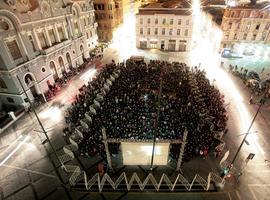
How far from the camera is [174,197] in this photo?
16.7 metres

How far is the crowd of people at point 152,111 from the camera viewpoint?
20344 mm

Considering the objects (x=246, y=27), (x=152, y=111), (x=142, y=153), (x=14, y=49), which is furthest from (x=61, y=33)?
(x=246, y=27)

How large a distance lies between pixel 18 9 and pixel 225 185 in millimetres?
33472

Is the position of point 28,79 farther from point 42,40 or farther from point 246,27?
point 246,27

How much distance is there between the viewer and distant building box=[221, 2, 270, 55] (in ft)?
134

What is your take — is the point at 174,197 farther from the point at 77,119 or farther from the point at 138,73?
the point at 138,73

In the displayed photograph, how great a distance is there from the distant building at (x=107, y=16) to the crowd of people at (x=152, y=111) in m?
24.6

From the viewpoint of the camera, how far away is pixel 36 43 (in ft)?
98.2

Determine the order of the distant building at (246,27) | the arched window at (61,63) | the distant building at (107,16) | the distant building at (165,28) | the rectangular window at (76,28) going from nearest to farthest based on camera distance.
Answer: the arched window at (61,63) → the rectangular window at (76,28) → the distant building at (246,27) → the distant building at (165,28) → the distant building at (107,16)

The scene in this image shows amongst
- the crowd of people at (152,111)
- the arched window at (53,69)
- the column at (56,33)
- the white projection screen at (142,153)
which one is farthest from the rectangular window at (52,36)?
the white projection screen at (142,153)

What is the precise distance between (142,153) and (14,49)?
23.1 metres

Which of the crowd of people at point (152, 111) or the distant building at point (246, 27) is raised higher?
the distant building at point (246, 27)

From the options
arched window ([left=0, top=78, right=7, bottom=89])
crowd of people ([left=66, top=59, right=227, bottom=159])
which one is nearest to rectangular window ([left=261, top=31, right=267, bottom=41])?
crowd of people ([left=66, top=59, right=227, bottom=159])

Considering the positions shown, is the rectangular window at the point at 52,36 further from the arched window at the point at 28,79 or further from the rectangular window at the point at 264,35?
the rectangular window at the point at 264,35
